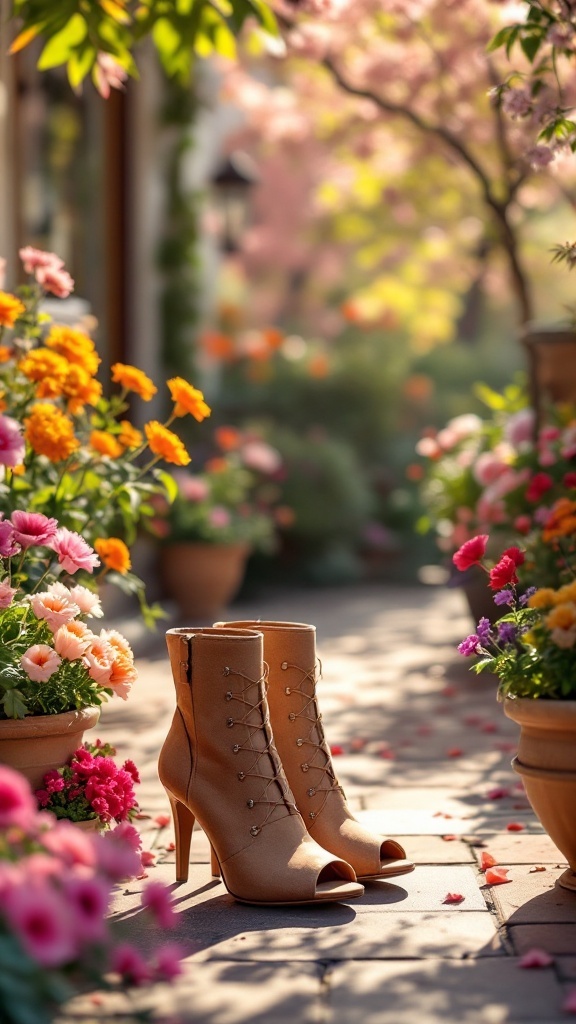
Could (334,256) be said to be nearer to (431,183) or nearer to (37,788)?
(431,183)

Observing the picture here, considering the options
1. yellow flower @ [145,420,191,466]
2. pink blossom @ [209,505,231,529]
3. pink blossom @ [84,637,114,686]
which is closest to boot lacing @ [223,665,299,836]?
pink blossom @ [84,637,114,686]

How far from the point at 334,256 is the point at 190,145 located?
404 inches

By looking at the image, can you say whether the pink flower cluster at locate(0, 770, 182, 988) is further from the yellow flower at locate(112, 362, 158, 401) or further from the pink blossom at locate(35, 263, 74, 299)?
the pink blossom at locate(35, 263, 74, 299)

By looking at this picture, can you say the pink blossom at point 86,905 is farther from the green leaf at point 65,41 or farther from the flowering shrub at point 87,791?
the green leaf at point 65,41

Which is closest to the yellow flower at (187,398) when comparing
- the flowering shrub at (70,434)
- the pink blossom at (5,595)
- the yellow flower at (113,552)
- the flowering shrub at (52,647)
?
the flowering shrub at (70,434)

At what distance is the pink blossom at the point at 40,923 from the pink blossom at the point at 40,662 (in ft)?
4.02

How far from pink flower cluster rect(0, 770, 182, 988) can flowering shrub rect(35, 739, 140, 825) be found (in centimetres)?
99

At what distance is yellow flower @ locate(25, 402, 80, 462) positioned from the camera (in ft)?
11.5

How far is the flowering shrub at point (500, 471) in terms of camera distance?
18.2 ft

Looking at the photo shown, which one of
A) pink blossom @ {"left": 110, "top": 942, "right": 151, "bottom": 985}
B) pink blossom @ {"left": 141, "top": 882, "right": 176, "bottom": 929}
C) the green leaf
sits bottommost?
pink blossom @ {"left": 110, "top": 942, "right": 151, "bottom": 985}

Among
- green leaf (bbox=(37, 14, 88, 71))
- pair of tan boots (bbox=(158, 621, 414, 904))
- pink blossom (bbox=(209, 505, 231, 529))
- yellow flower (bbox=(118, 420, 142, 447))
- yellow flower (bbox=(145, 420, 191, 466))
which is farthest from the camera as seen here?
pink blossom (bbox=(209, 505, 231, 529))

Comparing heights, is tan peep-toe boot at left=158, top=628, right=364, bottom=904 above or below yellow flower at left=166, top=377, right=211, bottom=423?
below

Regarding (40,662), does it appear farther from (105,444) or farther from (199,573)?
(199,573)

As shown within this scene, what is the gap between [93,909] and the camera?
1.70 meters
